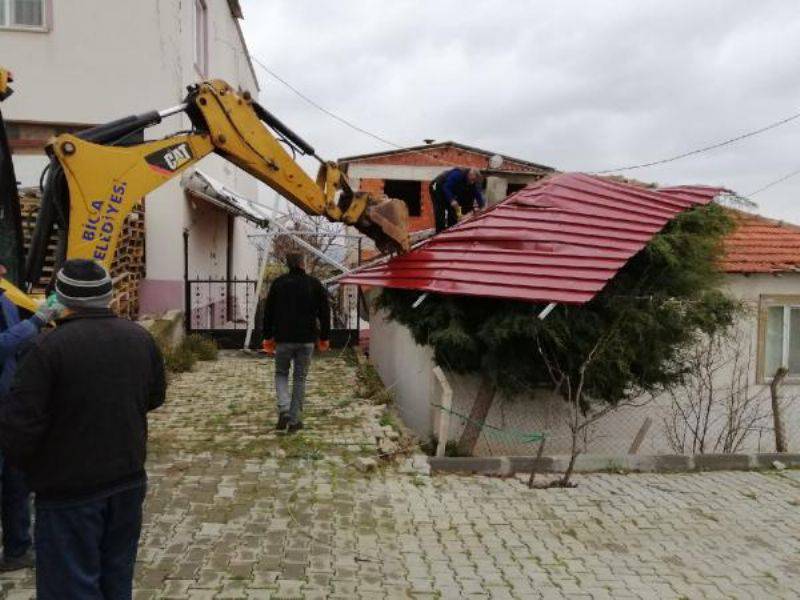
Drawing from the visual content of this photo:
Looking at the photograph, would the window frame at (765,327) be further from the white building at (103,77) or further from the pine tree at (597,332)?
the white building at (103,77)

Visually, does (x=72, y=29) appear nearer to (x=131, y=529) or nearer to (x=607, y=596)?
(x=131, y=529)

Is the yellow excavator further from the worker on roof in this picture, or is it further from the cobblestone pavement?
the worker on roof

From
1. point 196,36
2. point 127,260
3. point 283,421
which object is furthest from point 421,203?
point 283,421

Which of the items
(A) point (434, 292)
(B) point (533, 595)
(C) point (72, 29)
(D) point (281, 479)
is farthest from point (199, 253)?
(B) point (533, 595)

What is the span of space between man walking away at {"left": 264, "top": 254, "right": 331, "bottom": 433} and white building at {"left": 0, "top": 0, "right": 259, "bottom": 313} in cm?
679

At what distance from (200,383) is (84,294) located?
7782 mm

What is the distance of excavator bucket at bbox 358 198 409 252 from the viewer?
8.29 meters

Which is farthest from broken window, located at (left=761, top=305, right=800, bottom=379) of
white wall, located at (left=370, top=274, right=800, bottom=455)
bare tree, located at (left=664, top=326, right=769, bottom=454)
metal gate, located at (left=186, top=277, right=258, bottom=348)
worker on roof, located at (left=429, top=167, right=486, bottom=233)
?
metal gate, located at (left=186, top=277, right=258, bottom=348)

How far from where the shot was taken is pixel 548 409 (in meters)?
7.75

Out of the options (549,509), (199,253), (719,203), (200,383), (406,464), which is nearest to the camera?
(549,509)

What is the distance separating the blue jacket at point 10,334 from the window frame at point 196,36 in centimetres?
1181

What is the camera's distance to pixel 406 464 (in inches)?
254

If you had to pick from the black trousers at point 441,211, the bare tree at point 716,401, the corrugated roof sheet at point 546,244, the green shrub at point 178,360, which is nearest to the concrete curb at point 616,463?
the bare tree at point 716,401

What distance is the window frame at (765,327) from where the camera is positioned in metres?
9.34
